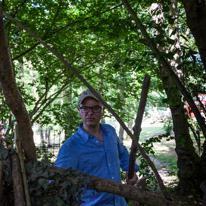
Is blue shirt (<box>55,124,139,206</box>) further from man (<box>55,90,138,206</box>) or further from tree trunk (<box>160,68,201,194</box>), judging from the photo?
tree trunk (<box>160,68,201,194</box>)

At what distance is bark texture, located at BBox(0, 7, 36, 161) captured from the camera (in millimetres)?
783

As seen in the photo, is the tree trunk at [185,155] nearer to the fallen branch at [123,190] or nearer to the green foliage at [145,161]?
the green foliage at [145,161]

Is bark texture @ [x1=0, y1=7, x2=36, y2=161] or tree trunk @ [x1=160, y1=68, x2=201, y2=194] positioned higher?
bark texture @ [x1=0, y1=7, x2=36, y2=161]

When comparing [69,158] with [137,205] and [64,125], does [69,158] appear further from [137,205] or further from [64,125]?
[64,125]

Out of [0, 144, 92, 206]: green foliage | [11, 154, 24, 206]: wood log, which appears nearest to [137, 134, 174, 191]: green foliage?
[0, 144, 92, 206]: green foliage

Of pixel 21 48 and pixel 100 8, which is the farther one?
pixel 21 48

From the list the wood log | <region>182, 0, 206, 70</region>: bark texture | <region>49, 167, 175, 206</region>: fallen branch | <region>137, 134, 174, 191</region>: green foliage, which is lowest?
<region>137, 134, 174, 191</region>: green foliage

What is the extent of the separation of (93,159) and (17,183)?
4.24ft

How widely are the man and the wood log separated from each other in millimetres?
978

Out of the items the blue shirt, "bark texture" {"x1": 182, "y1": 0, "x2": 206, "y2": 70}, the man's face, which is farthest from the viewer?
the man's face

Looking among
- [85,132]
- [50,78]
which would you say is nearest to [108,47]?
[50,78]

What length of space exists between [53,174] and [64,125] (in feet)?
17.3

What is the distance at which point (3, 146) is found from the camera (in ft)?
2.71

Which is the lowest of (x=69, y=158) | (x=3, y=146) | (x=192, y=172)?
(x=192, y=172)
